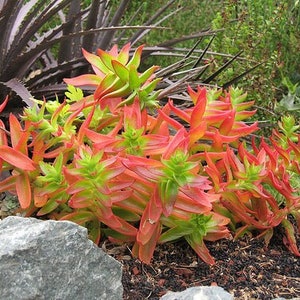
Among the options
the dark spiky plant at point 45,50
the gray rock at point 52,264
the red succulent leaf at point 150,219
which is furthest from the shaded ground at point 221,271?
the dark spiky plant at point 45,50

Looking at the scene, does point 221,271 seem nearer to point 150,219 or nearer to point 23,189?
point 150,219

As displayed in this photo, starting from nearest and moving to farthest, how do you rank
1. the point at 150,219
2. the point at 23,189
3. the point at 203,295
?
the point at 203,295
the point at 150,219
the point at 23,189

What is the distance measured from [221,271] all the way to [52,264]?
708 mm

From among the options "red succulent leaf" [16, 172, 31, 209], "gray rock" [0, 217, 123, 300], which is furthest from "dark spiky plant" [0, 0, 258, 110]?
"gray rock" [0, 217, 123, 300]

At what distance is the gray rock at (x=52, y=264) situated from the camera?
175 cm

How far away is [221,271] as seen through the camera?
230 cm

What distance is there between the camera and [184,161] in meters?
1.98

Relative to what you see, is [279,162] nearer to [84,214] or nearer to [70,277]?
[84,214]

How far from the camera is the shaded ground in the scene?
7.20 feet

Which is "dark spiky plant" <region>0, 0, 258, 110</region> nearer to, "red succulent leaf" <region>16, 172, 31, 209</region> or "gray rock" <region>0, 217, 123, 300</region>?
"red succulent leaf" <region>16, 172, 31, 209</region>

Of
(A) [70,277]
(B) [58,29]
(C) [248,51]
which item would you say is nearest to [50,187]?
(A) [70,277]

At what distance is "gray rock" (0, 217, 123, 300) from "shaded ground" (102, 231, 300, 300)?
0.28 m

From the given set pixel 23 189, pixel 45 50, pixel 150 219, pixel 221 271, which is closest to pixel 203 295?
pixel 150 219

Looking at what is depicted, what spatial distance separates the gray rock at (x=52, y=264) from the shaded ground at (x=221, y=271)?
28 cm
